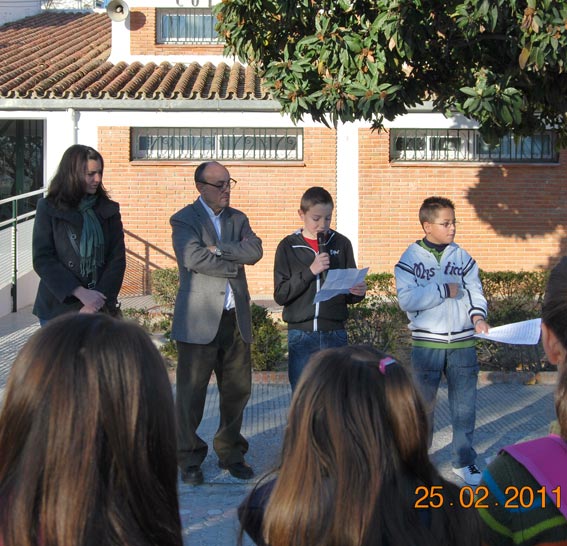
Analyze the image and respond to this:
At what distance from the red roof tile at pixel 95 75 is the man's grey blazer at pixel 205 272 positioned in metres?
8.27

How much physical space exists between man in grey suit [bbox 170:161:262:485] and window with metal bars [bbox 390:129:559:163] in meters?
9.19

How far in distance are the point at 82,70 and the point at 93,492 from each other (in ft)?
47.3

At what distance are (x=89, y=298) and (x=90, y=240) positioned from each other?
399 millimetres

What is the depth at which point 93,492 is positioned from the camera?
1.75 metres

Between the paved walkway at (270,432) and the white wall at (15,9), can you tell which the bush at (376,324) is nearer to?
the paved walkway at (270,432)

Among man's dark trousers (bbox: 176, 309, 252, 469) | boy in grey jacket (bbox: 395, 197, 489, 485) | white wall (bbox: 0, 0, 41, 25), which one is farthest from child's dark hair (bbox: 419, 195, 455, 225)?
white wall (bbox: 0, 0, 41, 25)

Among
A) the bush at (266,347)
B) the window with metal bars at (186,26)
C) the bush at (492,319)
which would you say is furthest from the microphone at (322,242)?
the window with metal bars at (186,26)

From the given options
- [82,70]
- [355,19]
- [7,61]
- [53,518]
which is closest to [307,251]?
[355,19]

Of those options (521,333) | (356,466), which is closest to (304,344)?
(521,333)

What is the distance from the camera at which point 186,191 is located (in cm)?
1399

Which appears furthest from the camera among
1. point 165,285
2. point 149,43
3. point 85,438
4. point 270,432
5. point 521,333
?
point 149,43

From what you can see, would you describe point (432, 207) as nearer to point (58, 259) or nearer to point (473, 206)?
point (58, 259)

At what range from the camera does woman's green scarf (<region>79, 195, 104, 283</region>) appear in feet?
16.0

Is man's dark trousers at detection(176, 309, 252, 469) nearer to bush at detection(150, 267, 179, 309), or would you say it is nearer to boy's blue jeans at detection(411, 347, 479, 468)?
boy's blue jeans at detection(411, 347, 479, 468)
